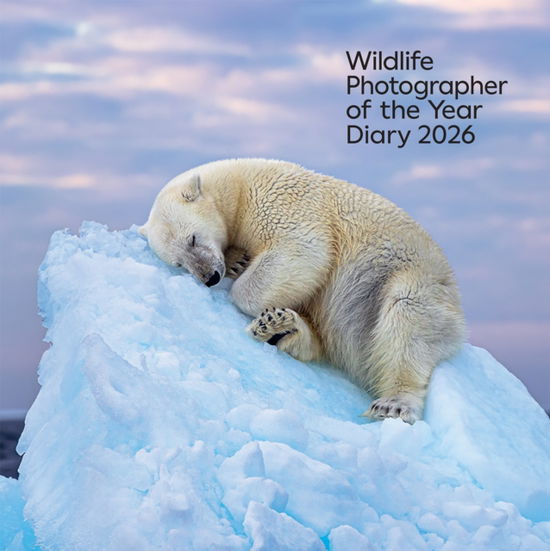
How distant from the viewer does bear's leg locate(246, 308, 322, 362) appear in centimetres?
579

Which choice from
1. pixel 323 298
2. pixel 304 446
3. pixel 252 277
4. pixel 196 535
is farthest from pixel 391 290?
pixel 196 535

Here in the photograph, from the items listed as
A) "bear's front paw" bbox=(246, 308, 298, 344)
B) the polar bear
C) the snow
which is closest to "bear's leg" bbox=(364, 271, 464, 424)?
the polar bear

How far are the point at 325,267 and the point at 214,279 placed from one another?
79 cm

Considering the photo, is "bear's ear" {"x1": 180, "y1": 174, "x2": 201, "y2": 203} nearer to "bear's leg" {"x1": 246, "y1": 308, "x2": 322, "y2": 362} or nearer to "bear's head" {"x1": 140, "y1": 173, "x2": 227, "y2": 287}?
"bear's head" {"x1": 140, "y1": 173, "x2": 227, "y2": 287}

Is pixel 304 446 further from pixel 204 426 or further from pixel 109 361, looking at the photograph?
pixel 109 361

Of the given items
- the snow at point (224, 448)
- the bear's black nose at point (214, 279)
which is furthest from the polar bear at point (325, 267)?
the snow at point (224, 448)

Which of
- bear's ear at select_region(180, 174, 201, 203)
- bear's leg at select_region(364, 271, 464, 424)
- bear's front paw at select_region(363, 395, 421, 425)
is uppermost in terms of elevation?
bear's ear at select_region(180, 174, 201, 203)

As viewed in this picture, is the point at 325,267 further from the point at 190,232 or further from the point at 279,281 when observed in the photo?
the point at 190,232

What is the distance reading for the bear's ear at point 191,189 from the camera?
6.45 metres

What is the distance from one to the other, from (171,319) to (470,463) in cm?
203

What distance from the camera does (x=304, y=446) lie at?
14.7ft

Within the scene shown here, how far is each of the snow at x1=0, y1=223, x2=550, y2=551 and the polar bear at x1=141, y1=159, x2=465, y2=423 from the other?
181mm

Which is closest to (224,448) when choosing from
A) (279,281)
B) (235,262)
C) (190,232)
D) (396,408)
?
(396,408)

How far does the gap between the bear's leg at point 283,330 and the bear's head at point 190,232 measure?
56 centimetres
